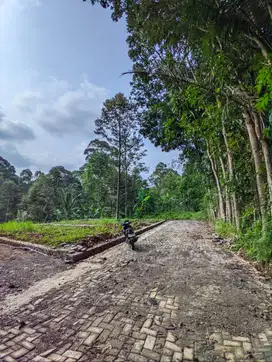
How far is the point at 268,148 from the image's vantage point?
4309 millimetres

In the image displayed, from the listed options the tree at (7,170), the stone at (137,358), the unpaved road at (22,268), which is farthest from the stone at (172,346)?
the tree at (7,170)

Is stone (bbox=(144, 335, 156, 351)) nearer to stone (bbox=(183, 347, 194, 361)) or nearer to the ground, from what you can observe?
the ground

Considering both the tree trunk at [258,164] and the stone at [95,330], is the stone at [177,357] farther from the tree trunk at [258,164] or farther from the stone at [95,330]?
the tree trunk at [258,164]

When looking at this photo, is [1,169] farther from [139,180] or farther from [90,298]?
[90,298]

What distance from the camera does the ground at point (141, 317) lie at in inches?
67.3

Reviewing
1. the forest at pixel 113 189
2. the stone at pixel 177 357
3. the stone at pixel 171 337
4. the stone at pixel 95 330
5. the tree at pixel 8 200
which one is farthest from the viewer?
the tree at pixel 8 200

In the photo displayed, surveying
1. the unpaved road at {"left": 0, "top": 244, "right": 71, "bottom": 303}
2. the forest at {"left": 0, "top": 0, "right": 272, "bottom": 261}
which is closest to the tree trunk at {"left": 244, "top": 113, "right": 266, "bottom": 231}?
the forest at {"left": 0, "top": 0, "right": 272, "bottom": 261}

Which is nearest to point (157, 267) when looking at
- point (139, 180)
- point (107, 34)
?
point (107, 34)

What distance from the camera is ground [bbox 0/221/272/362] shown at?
1.71 m

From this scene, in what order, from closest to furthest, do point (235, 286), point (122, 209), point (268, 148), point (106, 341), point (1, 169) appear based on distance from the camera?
point (106, 341) → point (235, 286) → point (268, 148) → point (122, 209) → point (1, 169)

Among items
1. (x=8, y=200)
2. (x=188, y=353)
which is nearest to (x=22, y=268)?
(x=188, y=353)

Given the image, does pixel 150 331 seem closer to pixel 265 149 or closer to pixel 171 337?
pixel 171 337

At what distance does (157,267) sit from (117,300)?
1527mm

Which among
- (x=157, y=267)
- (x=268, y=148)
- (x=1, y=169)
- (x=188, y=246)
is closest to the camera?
(x=157, y=267)
